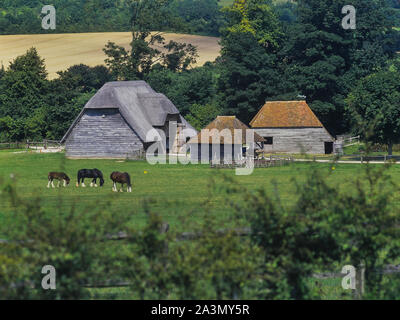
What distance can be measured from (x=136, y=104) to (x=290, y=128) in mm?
16568

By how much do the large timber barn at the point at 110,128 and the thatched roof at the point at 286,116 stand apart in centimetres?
1049

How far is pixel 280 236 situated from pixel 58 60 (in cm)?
12519

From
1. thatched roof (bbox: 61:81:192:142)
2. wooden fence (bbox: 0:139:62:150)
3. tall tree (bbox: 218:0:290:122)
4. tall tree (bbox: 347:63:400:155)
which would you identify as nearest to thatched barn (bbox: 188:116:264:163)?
thatched roof (bbox: 61:81:192:142)

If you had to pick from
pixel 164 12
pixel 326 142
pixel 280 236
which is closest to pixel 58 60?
pixel 164 12

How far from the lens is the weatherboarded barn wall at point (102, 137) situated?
76500mm

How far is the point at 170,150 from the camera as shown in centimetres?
8125

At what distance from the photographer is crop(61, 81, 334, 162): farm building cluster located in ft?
229

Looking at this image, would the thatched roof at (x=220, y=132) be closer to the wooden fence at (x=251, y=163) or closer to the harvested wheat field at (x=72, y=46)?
the wooden fence at (x=251, y=163)

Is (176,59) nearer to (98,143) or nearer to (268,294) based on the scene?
(98,143)

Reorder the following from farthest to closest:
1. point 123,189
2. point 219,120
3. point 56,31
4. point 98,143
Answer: point 56,31 → point 98,143 → point 219,120 → point 123,189

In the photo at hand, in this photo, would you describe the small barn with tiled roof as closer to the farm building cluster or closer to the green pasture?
the farm building cluster

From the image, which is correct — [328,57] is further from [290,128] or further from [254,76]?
[290,128]

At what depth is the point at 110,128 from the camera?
3071 inches

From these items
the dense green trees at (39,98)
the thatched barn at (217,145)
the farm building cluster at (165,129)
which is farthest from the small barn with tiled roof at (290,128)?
the dense green trees at (39,98)
